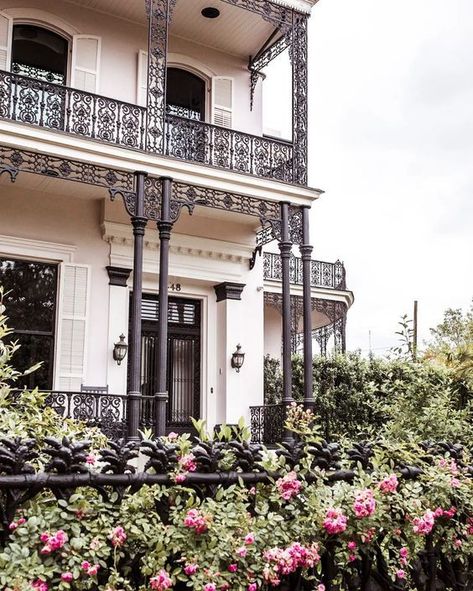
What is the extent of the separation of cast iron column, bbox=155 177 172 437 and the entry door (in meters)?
1.90

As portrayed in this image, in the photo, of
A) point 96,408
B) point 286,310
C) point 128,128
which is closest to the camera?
point 96,408

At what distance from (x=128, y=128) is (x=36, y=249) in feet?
7.65

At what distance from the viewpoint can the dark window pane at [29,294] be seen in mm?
10133

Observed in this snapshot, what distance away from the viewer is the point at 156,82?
32.9 feet

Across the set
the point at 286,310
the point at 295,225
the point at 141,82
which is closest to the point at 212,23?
the point at 141,82

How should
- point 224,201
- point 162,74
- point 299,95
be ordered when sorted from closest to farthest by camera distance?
point 162,74, point 224,201, point 299,95

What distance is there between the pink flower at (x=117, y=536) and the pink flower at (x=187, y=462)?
287 millimetres

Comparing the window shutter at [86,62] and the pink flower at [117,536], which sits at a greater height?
the window shutter at [86,62]

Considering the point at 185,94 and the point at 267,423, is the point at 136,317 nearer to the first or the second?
the point at 267,423

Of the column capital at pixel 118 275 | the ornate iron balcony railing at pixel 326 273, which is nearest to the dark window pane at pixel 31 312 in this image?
the column capital at pixel 118 275

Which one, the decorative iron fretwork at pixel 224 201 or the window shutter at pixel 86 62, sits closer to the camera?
the decorative iron fretwork at pixel 224 201

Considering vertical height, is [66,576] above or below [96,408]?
below

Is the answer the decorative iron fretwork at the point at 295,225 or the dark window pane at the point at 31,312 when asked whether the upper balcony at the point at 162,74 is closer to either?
the decorative iron fretwork at the point at 295,225

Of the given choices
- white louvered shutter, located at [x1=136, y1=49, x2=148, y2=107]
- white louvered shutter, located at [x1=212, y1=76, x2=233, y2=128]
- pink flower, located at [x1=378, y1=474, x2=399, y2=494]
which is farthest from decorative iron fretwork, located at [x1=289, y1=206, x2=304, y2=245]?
pink flower, located at [x1=378, y1=474, x2=399, y2=494]
